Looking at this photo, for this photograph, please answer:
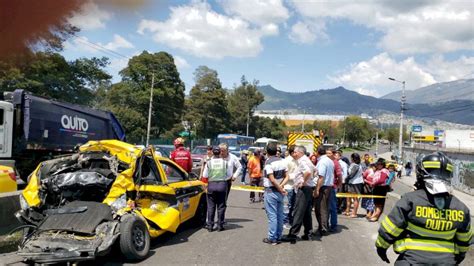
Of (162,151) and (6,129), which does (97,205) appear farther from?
(162,151)

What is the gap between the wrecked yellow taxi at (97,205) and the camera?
19.7ft

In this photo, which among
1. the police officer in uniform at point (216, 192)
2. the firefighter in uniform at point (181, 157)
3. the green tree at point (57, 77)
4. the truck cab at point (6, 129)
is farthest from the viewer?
the green tree at point (57, 77)

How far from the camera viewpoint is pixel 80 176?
6922 millimetres

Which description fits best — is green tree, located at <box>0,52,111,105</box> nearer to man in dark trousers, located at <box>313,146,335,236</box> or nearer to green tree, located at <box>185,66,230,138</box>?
man in dark trousers, located at <box>313,146,335,236</box>

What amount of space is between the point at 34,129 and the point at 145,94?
34805 mm

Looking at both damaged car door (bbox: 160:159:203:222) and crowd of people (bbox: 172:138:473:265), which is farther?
damaged car door (bbox: 160:159:203:222)

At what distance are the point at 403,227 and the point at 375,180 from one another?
815cm

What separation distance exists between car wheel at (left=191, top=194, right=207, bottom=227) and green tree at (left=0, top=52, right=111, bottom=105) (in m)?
17.6

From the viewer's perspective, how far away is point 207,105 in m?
67.4

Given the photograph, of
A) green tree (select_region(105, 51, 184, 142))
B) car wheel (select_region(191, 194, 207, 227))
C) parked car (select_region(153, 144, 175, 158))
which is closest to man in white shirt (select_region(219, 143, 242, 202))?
car wheel (select_region(191, 194, 207, 227))

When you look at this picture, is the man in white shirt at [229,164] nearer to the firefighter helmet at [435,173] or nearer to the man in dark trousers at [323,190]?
the man in dark trousers at [323,190]

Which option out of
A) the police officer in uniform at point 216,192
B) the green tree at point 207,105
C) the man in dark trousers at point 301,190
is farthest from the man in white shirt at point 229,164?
the green tree at point 207,105

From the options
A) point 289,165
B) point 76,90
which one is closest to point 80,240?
point 289,165

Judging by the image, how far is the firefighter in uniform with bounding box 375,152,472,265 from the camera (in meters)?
3.48
